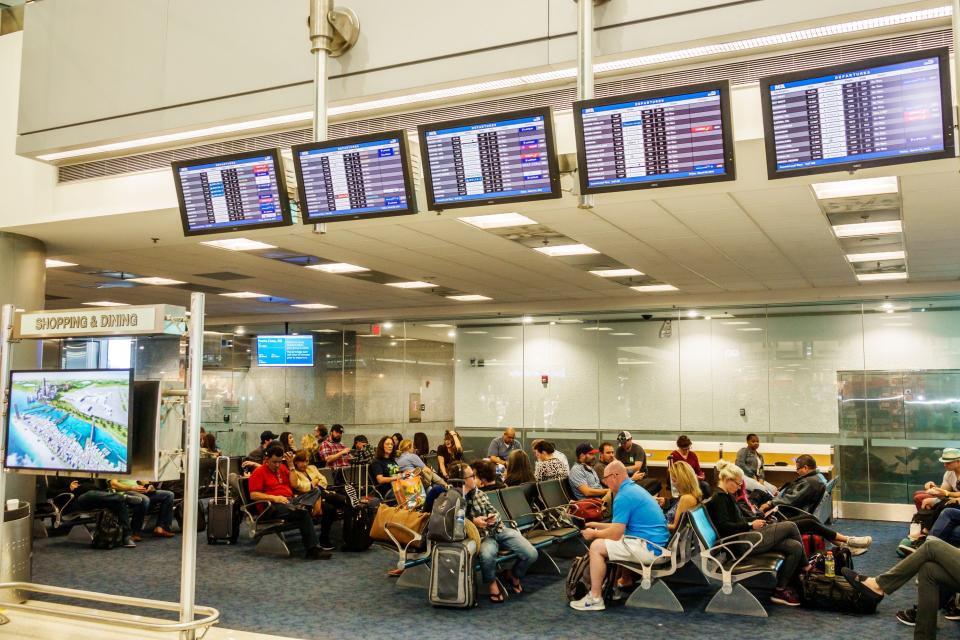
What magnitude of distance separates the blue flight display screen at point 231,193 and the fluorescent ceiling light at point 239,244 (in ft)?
9.76

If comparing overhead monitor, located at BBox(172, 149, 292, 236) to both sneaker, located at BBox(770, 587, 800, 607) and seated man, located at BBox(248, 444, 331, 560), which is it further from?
sneaker, located at BBox(770, 587, 800, 607)

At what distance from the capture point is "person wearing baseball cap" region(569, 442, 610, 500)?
945 cm

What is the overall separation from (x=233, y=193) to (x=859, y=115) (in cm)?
405

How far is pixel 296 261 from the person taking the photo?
406 inches

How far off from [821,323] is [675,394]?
8.78ft

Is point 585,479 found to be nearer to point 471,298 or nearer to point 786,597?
point 786,597

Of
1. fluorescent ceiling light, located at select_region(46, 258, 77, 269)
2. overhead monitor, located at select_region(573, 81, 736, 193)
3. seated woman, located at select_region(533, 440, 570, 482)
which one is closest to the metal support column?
overhead monitor, located at select_region(573, 81, 736, 193)

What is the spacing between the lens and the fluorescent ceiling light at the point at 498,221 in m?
7.67

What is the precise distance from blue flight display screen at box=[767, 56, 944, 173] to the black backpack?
8478 millimetres

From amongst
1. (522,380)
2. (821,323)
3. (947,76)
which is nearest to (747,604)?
(947,76)

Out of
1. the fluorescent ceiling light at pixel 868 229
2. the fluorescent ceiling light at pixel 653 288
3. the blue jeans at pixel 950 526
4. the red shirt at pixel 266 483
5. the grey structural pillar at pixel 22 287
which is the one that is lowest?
the blue jeans at pixel 950 526

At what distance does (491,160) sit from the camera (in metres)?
4.84

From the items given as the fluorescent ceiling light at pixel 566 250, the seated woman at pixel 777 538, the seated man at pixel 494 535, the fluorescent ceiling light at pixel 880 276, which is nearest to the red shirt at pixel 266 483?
the seated man at pixel 494 535

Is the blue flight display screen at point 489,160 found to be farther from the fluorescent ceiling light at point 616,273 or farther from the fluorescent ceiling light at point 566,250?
the fluorescent ceiling light at point 616,273
